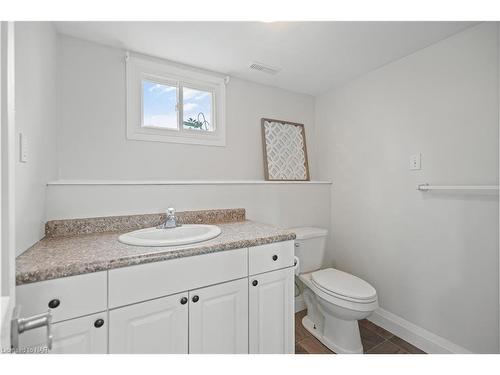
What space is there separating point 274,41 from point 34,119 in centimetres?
138

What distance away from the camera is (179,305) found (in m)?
1.04

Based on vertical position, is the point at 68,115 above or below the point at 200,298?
above

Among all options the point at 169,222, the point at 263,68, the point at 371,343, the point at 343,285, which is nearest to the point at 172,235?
the point at 169,222

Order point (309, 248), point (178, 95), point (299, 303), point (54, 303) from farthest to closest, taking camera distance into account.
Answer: point (299, 303), point (309, 248), point (178, 95), point (54, 303)

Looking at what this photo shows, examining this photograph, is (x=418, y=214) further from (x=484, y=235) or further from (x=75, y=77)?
(x=75, y=77)

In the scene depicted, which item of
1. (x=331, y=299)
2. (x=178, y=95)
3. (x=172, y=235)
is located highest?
(x=178, y=95)

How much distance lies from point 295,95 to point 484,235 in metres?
1.79

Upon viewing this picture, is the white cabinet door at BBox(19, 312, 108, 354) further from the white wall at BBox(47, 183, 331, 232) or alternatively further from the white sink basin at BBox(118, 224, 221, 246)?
the white wall at BBox(47, 183, 331, 232)

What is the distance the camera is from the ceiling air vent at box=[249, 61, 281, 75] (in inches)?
70.4

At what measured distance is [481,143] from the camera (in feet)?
4.42

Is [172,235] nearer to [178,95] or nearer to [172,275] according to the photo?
[172,275]

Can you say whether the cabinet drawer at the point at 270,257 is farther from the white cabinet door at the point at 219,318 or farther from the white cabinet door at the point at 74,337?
the white cabinet door at the point at 74,337
